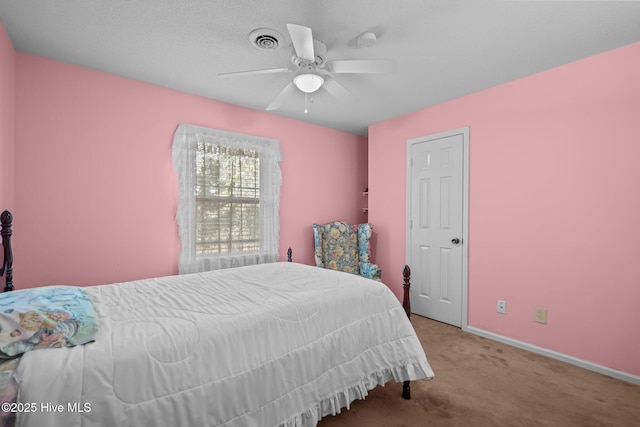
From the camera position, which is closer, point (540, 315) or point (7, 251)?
point (7, 251)

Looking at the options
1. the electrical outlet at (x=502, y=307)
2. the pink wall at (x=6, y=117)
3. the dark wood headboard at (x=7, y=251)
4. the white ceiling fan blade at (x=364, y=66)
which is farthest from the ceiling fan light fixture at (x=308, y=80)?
the electrical outlet at (x=502, y=307)

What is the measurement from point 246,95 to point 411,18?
6.17 feet

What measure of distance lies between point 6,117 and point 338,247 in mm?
3358

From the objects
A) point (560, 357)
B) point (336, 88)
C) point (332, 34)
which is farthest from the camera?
point (560, 357)

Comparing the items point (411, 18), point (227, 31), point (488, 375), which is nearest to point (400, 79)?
point (411, 18)

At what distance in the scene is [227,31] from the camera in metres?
2.03

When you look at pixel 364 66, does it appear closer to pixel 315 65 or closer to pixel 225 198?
pixel 315 65

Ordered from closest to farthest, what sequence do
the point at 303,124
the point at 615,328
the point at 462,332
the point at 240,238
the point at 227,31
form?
the point at 227,31 → the point at 615,328 → the point at 462,332 → the point at 240,238 → the point at 303,124

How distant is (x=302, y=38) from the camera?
1638 mm

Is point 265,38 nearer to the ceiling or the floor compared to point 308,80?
nearer to the ceiling

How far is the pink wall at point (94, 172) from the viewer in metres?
2.37

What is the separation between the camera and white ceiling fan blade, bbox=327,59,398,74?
187cm

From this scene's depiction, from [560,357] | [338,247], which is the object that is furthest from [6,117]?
[560,357]

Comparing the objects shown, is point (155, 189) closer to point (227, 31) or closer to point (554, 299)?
point (227, 31)
